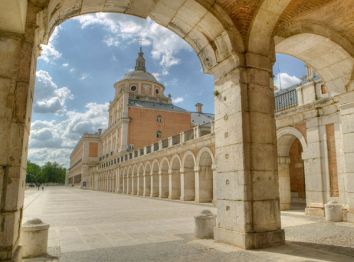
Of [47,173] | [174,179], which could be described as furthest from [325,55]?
[47,173]

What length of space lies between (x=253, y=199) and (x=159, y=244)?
2292 mm

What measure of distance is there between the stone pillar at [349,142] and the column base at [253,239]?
15.2 feet

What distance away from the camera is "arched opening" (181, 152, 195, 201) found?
853 inches

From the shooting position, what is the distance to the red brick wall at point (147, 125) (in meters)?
43.9

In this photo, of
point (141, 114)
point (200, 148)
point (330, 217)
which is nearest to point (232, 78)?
point (330, 217)

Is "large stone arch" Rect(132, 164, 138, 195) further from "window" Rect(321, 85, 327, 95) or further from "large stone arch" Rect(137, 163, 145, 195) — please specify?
"window" Rect(321, 85, 327, 95)

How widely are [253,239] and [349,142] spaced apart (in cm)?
599

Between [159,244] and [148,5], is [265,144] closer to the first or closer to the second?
[159,244]

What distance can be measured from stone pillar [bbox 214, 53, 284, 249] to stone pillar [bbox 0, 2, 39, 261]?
154 inches

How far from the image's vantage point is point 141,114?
45031 millimetres

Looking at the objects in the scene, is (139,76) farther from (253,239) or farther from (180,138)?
(253,239)

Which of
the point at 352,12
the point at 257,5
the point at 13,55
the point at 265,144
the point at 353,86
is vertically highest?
the point at 352,12

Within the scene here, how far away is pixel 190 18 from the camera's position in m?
6.46

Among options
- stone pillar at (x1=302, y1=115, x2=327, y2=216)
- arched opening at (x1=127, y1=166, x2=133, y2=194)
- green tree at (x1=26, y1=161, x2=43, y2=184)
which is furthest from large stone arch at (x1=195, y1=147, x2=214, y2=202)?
green tree at (x1=26, y1=161, x2=43, y2=184)
